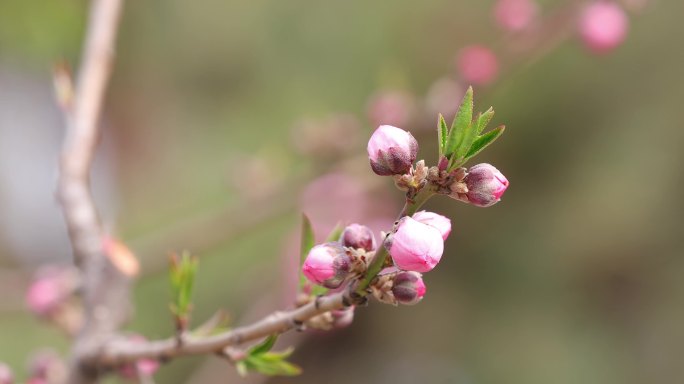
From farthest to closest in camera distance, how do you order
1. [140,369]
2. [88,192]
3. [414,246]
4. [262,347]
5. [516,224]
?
[516,224] < [88,192] < [140,369] < [262,347] < [414,246]

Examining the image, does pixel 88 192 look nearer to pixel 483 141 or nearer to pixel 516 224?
pixel 483 141

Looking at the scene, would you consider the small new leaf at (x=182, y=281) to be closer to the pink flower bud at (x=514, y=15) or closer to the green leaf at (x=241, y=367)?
the green leaf at (x=241, y=367)

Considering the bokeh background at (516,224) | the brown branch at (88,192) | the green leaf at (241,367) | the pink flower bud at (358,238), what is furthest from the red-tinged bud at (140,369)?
the bokeh background at (516,224)

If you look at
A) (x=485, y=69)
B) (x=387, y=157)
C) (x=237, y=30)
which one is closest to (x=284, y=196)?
(x=485, y=69)

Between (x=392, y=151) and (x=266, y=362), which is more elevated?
(x=392, y=151)

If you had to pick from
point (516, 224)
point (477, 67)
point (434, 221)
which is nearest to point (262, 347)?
point (434, 221)

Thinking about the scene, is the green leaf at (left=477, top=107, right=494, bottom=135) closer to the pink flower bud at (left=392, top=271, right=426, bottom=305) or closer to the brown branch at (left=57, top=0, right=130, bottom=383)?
the pink flower bud at (left=392, top=271, right=426, bottom=305)

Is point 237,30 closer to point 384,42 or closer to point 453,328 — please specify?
point 384,42
